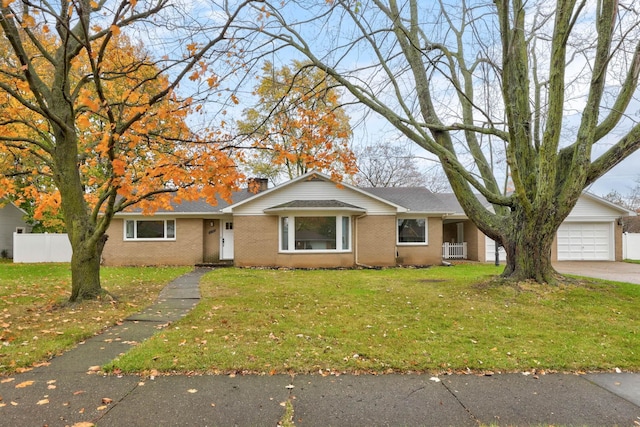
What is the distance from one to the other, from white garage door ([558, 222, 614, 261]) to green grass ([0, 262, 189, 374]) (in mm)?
18130

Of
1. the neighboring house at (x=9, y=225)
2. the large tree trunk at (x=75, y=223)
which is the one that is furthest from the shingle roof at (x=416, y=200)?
the neighboring house at (x=9, y=225)

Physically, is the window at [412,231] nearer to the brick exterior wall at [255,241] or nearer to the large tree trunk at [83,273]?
the brick exterior wall at [255,241]

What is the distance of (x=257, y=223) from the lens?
15.6m

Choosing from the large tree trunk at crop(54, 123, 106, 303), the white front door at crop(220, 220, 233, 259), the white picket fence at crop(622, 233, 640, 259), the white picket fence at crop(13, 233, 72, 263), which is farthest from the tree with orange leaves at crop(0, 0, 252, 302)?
the white picket fence at crop(622, 233, 640, 259)

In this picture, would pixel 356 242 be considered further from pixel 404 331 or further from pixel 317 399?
pixel 317 399

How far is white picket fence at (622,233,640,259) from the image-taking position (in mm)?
18766

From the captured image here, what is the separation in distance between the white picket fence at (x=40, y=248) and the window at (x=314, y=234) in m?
11.5

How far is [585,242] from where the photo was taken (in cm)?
1783

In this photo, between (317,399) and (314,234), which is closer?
(317,399)

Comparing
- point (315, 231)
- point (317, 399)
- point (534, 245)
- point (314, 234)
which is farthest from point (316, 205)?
point (317, 399)

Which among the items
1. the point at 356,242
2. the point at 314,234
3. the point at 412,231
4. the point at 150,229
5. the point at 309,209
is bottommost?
the point at 356,242

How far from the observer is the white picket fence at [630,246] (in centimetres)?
1877

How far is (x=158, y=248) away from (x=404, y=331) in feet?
45.7

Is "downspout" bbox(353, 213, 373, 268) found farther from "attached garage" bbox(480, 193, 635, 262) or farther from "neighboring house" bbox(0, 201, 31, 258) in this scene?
"neighboring house" bbox(0, 201, 31, 258)
